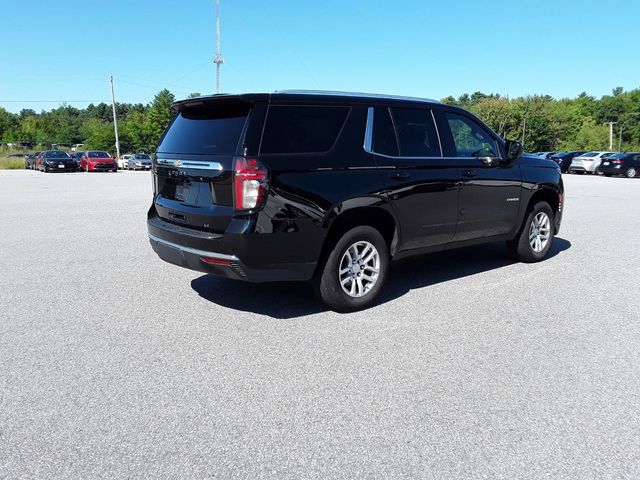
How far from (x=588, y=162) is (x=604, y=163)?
1875mm

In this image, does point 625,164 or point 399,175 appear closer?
point 399,175

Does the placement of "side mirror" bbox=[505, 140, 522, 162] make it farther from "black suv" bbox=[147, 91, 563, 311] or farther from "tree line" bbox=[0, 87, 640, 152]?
"tree line" bbox=[0, 87, 640, 152]

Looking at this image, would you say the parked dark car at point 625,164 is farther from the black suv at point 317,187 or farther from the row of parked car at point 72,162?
the row of parked car at point 72,162

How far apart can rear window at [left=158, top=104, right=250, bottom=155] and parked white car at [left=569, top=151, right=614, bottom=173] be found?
1361 inches

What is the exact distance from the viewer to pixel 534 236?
Result: 695 centimetres

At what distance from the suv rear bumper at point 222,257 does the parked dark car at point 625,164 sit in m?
33.2

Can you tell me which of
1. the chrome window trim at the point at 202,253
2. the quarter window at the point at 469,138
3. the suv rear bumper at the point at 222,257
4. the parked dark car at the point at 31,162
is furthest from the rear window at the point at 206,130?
the parked dark car at the point at 31,162

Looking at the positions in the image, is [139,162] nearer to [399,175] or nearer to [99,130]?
[399,175]

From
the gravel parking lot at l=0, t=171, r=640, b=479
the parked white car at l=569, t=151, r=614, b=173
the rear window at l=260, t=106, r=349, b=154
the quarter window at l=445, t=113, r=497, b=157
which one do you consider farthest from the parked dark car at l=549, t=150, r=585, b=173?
the rear window at l=260, t=106, r=349, b=154

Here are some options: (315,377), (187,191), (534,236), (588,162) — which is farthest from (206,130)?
(588,162)

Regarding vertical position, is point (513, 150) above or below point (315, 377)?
above

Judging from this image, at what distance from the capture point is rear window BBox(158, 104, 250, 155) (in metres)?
4.31

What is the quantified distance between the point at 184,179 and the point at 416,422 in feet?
9.52

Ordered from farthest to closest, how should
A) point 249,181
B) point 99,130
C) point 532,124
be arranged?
1. point 99,130
2. point 532,124
3. point 249,181
